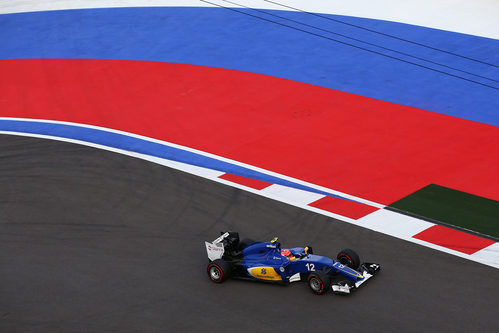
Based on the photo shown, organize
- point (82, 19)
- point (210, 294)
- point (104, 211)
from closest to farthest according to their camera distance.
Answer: point (210, 294), point (104, 211), point (82, 19)

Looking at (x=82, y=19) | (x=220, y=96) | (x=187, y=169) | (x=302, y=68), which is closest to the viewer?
(x=187, y=169)

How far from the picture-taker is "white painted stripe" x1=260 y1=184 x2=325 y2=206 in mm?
16594

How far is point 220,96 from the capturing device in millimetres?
22844

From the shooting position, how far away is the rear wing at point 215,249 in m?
13.7

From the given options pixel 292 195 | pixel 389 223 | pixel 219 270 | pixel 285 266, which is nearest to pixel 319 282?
pixel 285 266

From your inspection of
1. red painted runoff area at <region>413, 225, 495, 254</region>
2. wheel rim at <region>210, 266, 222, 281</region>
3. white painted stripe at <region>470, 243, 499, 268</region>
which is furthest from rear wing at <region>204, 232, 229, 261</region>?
white painted stripe at <region>470, 243, 499, 268</region>

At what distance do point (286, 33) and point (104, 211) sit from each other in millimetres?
13638

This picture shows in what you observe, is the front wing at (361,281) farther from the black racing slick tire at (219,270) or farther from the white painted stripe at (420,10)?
the white painted stripe at (420,10)

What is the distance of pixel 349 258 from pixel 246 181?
511cm

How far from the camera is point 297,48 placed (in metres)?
26.0

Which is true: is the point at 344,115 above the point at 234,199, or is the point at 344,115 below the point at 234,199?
above

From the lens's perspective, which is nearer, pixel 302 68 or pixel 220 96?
pixel 220 96

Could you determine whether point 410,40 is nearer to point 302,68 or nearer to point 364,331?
point 302,68

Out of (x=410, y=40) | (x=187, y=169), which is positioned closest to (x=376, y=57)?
(x=410, y=40)
